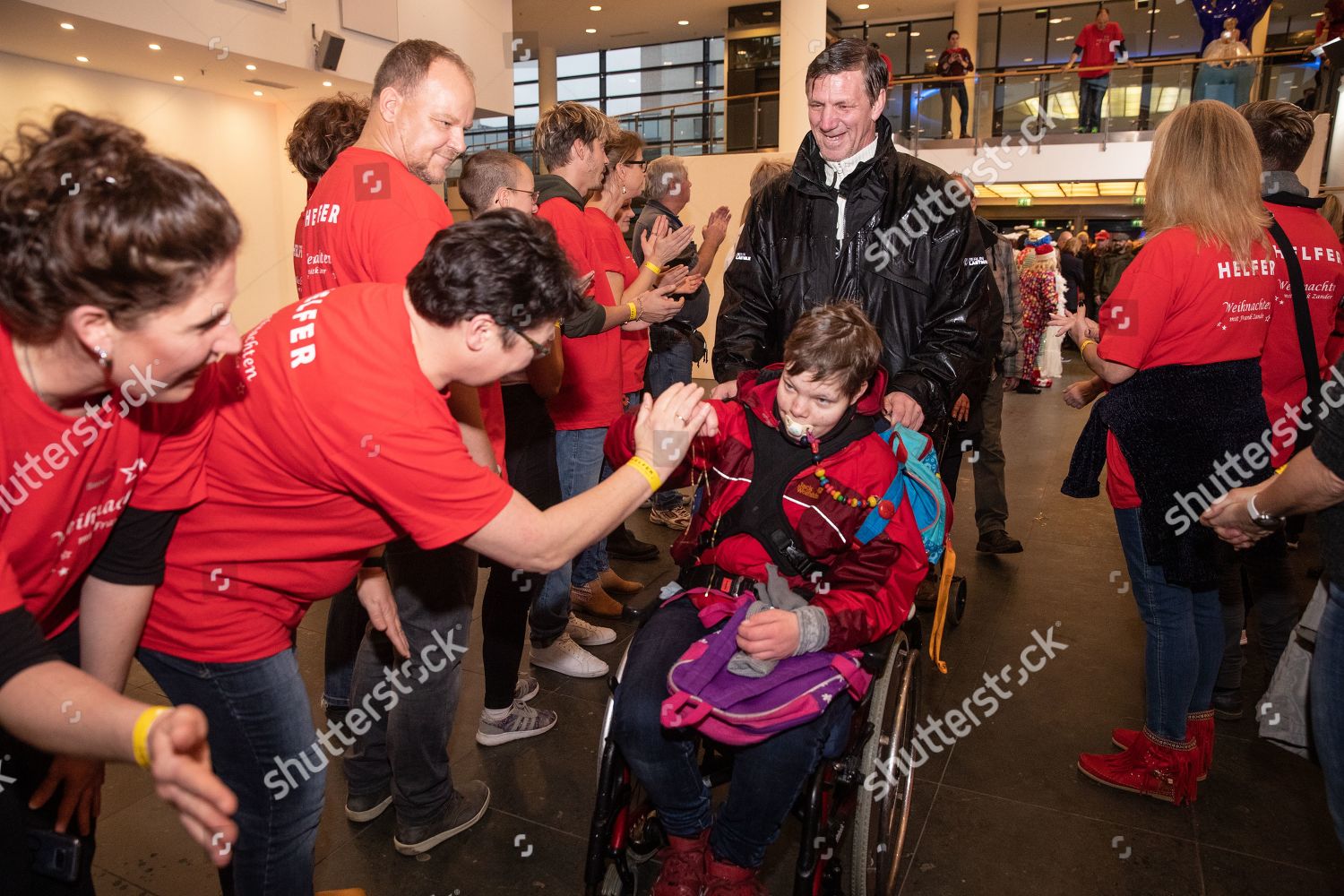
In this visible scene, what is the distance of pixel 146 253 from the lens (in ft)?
2.98

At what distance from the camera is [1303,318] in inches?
82.7

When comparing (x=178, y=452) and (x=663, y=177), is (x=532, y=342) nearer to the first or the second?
(x=178, y=452)

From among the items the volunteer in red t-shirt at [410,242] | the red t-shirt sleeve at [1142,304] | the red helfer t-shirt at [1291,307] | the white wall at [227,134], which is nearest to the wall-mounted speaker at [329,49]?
the white wall at [227,134]

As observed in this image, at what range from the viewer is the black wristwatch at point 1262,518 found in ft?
4.83

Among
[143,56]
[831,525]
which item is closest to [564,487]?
[831,525]

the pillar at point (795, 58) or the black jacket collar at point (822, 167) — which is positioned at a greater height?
the pillar at point (795, 58)

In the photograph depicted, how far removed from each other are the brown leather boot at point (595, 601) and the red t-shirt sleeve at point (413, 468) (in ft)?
7.05

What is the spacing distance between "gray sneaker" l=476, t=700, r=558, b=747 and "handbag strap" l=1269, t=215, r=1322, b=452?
2.20 metres

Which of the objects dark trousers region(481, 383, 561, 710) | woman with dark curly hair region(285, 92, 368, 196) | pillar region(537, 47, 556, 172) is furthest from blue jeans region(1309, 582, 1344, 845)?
pillar region(537, 47, 556, 172)

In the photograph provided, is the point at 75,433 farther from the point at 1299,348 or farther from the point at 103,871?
the point at 1299,348

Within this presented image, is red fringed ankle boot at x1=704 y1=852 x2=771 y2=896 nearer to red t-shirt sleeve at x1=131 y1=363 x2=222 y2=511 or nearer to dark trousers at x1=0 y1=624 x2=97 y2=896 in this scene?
dark trousers at x1=0 y1=624 x2=97 y2=896

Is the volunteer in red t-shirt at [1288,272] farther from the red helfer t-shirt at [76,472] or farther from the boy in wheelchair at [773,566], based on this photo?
the red helfer t-shirt at [76,472]

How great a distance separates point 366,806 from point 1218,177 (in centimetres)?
261

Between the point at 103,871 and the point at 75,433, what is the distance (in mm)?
1470
